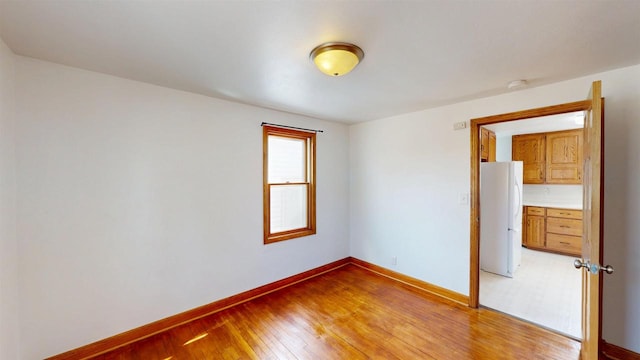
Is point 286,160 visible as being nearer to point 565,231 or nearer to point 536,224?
point 536,224

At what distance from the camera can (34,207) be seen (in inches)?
72.5

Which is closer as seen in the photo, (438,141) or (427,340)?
(427,340)

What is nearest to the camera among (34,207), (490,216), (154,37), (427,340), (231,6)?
(231,6)

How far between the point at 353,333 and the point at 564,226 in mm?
4658

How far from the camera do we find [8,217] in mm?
1649

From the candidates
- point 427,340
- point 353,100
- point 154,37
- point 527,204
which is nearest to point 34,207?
point 154,37

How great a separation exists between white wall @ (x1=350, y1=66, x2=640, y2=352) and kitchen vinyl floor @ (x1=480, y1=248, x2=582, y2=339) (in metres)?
0.43

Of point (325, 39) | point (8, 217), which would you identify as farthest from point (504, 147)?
point (8, 217)

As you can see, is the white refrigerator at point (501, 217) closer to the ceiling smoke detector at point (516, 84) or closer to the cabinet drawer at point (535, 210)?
the cabinet drawer at point (535, 210)

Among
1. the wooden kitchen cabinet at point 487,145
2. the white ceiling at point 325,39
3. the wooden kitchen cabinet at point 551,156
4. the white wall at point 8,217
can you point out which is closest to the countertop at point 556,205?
the wooden kitchen cabinet at point 551,156

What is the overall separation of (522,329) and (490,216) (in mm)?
1811

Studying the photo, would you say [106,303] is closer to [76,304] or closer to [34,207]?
[76,304]

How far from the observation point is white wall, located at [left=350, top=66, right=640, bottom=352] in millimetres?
1967

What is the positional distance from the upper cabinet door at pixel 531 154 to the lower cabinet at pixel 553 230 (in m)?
0.63
